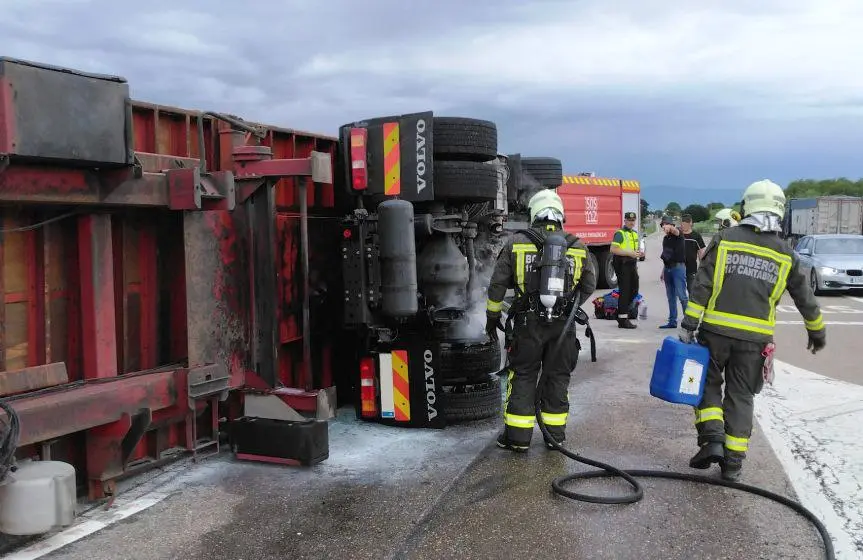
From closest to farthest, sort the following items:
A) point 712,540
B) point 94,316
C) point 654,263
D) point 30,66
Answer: point 30,66
point 712,540
point 94,316
point 654,263

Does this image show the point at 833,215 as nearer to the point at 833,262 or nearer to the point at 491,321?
the point at 833,262

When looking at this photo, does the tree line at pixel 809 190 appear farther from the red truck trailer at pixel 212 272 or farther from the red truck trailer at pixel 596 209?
the red truck trailer at pixel 212 272

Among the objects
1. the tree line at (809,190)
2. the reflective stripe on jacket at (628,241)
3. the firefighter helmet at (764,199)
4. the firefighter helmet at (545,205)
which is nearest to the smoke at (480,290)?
the firefighter helmet at (545,205)

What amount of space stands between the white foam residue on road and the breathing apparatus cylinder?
1.83 meters

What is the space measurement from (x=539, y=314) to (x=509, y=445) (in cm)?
93

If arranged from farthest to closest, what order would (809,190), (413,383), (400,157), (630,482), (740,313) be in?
(809,190) < (413,383) < (400,157) < (740,313) < (630,482)

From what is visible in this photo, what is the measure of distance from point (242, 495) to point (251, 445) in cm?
58

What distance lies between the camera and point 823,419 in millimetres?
6145

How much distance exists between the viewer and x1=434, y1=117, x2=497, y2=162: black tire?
229 inches

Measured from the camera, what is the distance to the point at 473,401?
19.6 ft

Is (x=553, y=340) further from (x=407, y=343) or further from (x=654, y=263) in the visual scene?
(x=654, y=263)

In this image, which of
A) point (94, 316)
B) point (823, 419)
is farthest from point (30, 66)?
point (823, 419)

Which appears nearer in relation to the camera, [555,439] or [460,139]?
[555,439]

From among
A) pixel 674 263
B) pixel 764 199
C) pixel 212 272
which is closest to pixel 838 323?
pixel 674 263
